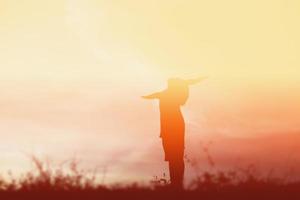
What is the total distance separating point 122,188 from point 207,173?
1842mm

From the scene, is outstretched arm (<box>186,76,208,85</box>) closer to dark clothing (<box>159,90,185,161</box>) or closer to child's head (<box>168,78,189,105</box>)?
child's head (<box>168,78,189,105</box>)

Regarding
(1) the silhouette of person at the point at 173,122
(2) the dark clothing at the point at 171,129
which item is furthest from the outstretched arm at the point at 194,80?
(2) the dark clothing at the point at 171,129

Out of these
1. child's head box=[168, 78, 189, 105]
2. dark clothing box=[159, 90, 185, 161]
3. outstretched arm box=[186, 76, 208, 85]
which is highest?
outstretched arm box=[186, 76, 208, 85]

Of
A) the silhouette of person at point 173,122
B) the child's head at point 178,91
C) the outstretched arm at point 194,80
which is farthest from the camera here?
the outstretched arm at point 194,80

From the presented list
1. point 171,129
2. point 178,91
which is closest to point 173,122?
point 171,129

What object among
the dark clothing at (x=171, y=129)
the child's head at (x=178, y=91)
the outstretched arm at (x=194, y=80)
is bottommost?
the dark clothing at (x=171, y=129)

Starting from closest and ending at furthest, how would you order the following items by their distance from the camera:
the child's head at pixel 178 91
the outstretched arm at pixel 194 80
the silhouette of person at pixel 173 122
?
the silhouette of person at pixel 173 122 < the child's head at pixel 178 91 < the outstretched arm at pixel 194 80

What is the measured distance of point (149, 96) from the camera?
14320 mm

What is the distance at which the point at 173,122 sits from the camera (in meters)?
14.1

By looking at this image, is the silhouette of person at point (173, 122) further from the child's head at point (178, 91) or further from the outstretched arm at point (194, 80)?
the outstretched arm at point (194, 80)

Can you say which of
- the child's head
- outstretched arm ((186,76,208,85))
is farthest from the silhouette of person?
outstretched arm ((186,76,208,85))

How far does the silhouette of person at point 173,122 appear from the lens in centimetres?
1405

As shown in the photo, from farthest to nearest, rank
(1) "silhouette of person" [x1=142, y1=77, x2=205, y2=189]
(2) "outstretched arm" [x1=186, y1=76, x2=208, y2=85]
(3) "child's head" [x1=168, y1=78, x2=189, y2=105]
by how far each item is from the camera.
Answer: (2) "outstretched arm" [x1=186, y1=76, x2=208, y2=85] → (3) "child's head" [x1=168, y1=78, x2=189, y2=105] → (1) "silhouette of person" [x1=142, y1=77, x2=205, y2=189]

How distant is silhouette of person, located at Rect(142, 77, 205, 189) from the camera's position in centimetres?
1405
